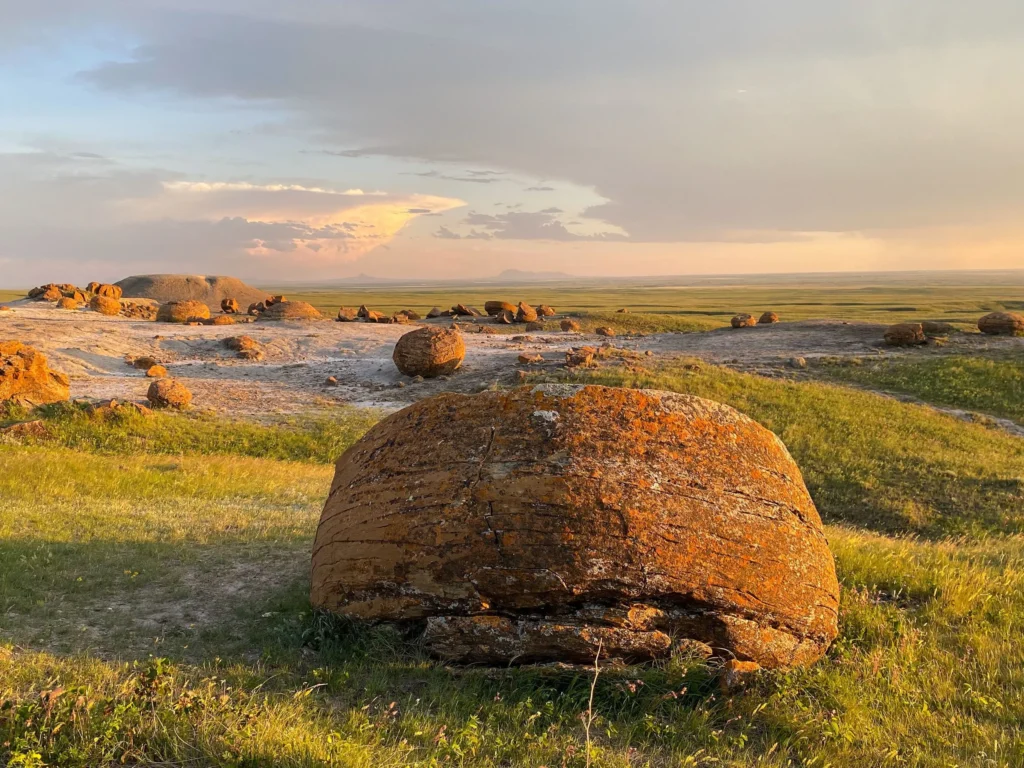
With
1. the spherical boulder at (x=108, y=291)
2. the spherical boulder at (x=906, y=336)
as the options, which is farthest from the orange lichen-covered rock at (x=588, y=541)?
the spherical boulder at (x=108, y=291)

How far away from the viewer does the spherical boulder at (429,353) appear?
30.4 meters

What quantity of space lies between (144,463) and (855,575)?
52.3 ft

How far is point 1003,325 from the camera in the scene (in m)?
35.4

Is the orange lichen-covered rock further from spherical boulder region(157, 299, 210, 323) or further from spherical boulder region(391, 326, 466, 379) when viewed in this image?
spherical boulder region(157, 299, 210, 323)

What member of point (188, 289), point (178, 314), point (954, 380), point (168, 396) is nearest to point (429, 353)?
point (168, 396)

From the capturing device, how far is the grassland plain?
171 inches

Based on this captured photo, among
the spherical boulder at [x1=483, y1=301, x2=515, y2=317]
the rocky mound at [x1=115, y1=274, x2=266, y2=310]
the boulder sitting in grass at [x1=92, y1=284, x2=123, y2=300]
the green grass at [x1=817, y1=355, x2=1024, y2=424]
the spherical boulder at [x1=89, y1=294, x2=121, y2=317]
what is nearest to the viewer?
the green grass at [x1=817, y1=355, x2=1024, y2=424]

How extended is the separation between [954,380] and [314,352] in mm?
32393

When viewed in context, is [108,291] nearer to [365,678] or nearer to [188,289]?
[188,289]

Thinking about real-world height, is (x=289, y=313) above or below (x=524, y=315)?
above

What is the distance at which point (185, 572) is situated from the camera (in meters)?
8.24

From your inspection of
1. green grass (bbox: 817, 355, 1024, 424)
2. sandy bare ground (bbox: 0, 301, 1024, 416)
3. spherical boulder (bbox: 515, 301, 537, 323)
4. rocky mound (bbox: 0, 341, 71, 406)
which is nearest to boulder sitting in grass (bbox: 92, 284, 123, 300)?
sandy bare ground (bbox: 0, 301, 1024, 416)

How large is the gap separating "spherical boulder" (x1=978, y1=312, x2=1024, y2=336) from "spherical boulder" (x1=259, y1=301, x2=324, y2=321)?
44.5m

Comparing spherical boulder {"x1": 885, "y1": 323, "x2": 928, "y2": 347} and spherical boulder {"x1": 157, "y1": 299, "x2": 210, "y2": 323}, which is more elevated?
spherical boulder {"x1": 157, "y1": 299, "x2": 210, "y2": 323}
